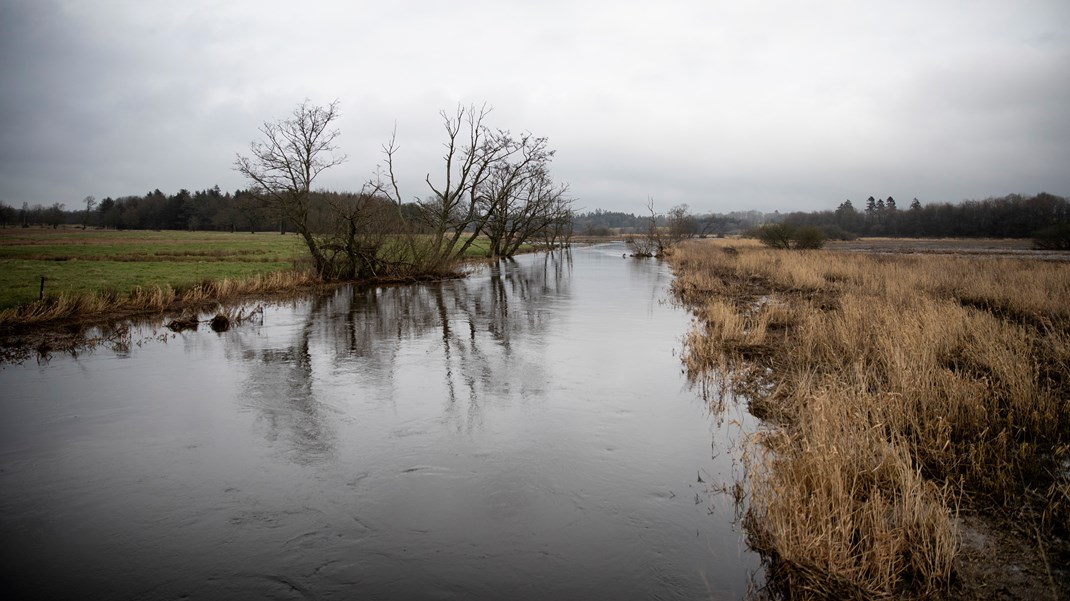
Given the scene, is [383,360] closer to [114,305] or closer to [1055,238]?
[114,305]

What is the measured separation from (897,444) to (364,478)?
549cm

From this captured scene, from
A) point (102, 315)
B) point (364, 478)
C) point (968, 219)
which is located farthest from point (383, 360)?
point (968, 219)

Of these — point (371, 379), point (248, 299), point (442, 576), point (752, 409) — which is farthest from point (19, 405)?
point (248, 299)

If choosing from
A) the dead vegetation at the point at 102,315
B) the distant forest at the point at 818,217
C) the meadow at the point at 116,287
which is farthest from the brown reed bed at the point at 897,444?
the distant forest at the point at 818,217

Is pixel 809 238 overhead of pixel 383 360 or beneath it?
overhead

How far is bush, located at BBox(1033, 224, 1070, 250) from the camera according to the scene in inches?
1400

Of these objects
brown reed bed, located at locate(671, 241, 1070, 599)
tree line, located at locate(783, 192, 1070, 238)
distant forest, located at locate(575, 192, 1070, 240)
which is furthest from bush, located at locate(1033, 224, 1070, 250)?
brown reed bed, located at locate(671, 241, 1070, 599)

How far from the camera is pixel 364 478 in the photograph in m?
5.46

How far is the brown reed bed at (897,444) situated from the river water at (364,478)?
1.84ft

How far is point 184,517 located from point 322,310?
42.0 feet

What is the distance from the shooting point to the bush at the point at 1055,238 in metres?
35.6

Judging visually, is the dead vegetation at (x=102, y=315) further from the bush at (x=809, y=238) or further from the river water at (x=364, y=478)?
the bush at (x=809, y=238)

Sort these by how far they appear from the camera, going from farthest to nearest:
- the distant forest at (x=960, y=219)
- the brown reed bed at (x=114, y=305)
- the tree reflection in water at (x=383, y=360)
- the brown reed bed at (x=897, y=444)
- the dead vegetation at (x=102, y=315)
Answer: the distant forest at (x=960, y=219) < the brown reed bed at (x=114, y=305) < the dead vegetation at (x=102, y=315) < the tree reflection in water at (x=383, y=360) < the brown reed bed at (x=897, y=444)

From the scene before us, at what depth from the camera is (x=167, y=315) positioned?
50.3 feet
